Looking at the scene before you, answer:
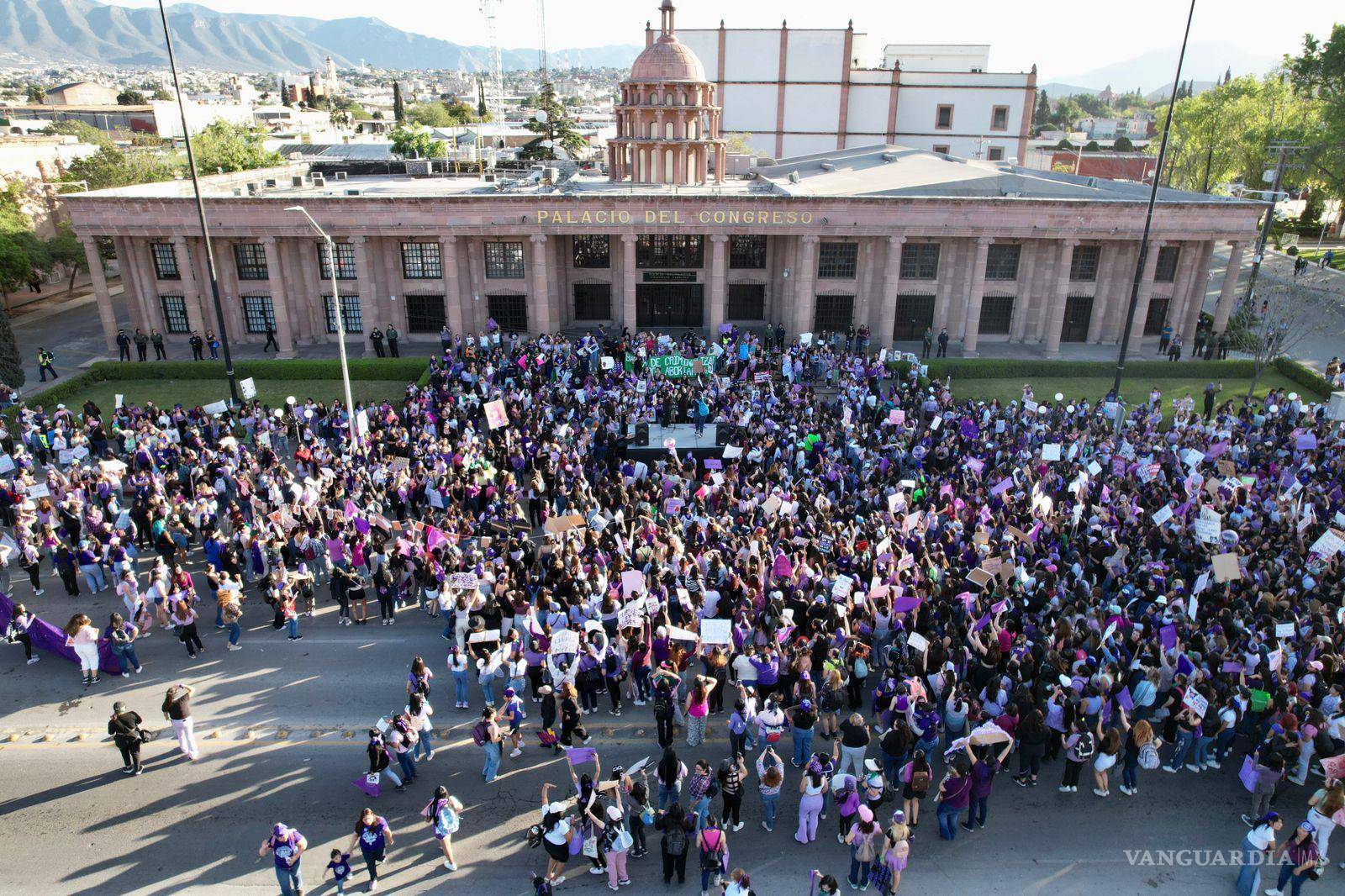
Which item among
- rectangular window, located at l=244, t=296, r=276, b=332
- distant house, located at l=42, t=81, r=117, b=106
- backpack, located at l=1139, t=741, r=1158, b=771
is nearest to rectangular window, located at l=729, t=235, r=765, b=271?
rectangular window, located at l=244, t=296, r=276, b=332

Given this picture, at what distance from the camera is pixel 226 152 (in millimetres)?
64750

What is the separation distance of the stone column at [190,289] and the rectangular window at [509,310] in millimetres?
12758

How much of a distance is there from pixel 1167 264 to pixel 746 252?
787 inches

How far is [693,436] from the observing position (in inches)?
1030

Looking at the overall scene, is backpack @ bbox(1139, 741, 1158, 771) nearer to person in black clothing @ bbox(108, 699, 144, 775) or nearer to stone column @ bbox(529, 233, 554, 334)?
person in black clothing @ bbox(108, 699, 144, 775)

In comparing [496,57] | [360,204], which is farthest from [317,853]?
[496,57]

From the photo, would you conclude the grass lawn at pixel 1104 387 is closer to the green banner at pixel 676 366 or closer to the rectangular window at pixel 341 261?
the green banner at pixel 676 366

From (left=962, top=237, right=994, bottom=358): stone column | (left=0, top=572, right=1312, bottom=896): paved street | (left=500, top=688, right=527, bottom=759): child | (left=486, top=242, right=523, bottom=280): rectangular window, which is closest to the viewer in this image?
(left=0, top=572, right=1312, bottom=896): paved street

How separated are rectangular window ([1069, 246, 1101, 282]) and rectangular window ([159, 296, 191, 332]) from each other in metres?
41.8

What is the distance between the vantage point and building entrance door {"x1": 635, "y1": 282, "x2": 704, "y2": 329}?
42844mm

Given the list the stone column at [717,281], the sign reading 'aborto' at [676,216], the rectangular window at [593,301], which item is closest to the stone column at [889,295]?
the sign reading 'aborto' at [676,216]

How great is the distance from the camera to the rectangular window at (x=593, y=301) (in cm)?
4272

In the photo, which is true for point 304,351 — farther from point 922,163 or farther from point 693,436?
point 922,163

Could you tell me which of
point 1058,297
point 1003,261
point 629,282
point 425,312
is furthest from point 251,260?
point 1058,297
